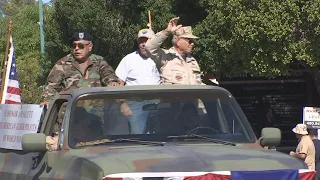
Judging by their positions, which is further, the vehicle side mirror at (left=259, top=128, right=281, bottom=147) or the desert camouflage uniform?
the desert camouflage uniform

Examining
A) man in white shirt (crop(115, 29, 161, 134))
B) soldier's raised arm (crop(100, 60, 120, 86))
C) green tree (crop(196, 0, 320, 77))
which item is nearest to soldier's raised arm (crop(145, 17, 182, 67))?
man in white shirt (crop(115, 29, 161, 134))

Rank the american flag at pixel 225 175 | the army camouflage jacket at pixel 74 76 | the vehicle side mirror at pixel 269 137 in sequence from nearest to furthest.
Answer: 1. the american flag at pixel 225 175
2. the vehicle side mirror at pixel 269 137
3. the army camouflage jacket at pixel 74 76

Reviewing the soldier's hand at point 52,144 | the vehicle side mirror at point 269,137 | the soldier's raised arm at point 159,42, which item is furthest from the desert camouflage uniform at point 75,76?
the vehicle side mirror at point 269,137

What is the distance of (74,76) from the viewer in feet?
31.5

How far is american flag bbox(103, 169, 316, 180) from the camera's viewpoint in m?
5.75

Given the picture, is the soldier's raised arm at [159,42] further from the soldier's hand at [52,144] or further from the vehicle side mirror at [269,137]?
the vehicle side mirror at [269,137]

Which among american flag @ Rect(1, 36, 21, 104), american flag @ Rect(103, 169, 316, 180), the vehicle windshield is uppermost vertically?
the vehicle windshield

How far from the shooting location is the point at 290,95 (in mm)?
27906

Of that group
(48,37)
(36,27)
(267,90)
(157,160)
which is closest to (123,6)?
(48,37)

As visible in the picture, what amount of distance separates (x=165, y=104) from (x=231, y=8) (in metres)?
16.1

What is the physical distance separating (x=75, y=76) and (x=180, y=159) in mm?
3847

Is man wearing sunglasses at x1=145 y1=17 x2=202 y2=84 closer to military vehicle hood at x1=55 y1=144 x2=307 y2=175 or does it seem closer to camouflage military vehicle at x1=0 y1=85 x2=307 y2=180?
camouflage military vehicle at x1=0 y1=85 x2=307 y2=180

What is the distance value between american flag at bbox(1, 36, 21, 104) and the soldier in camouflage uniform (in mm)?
10715

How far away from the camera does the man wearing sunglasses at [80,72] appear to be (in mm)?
9570
